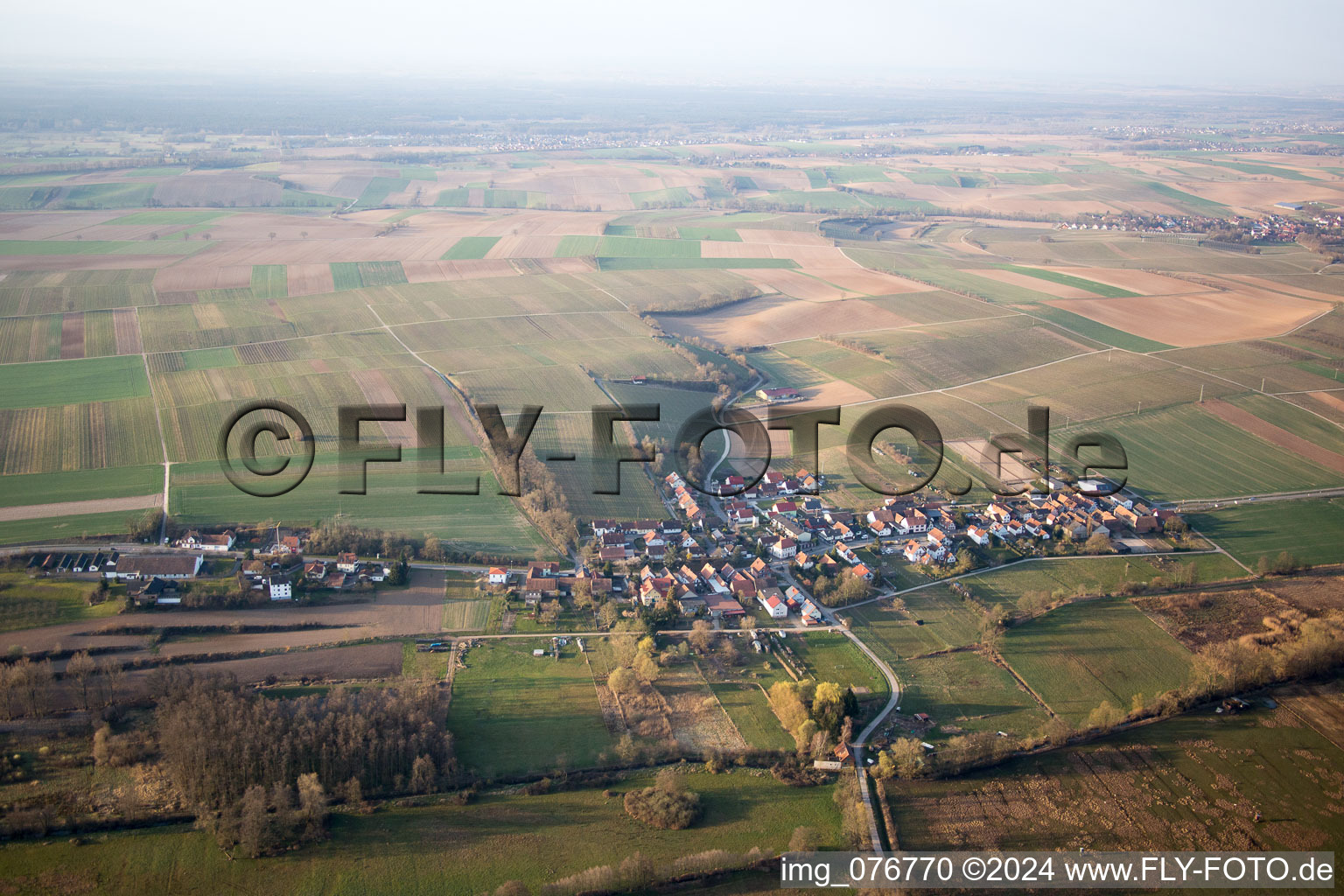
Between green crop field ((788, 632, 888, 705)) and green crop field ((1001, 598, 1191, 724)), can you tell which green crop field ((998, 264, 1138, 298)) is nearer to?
green crop field ((1001, 598, 1191, 724))

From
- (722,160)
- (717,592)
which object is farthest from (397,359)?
(722,160)

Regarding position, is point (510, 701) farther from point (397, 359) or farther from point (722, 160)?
point (722, 160)

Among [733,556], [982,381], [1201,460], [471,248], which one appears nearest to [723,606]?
[733,556]

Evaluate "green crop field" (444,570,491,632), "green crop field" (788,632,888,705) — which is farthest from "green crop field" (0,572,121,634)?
"green crop field" (788,632,888,705)

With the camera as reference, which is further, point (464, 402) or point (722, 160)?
point (722, 160)

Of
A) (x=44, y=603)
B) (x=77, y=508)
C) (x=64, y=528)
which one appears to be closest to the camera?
(x=44, y=603)

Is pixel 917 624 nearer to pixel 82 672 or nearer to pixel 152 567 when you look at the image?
pixel 82 672
